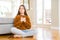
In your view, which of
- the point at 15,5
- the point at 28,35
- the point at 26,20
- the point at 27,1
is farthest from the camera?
the point at 27,1

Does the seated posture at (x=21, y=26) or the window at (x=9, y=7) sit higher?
the window at (x=9, y=7)

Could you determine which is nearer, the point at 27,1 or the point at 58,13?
the point at 58,13

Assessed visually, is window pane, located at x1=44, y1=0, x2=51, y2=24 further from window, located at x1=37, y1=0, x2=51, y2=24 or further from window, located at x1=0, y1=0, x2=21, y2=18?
window, located at x1=0, y1=0, x2=21, y2=18

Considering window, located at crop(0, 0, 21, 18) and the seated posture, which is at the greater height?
window, located at crop(0, 0, 21, 18)

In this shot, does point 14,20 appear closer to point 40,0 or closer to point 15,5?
point 15,5

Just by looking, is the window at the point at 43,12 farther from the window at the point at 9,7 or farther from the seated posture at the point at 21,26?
the seated posture at the point at 21,26

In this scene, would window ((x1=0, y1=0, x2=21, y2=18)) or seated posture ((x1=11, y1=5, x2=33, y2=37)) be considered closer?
seated posture ((x1=11, y1=5, x2=33, y2=37))

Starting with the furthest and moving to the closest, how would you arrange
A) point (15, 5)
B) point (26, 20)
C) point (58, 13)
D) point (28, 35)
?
1. point (58, 13)
2. point (15, 5)
3. point (26, 20)
4. point (28, 35)

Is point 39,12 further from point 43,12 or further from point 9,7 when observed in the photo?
point 9,7

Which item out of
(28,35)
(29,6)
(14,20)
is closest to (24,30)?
(28,35)

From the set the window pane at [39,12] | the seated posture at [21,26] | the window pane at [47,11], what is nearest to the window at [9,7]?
the seated posture at [21,26]

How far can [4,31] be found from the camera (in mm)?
3068

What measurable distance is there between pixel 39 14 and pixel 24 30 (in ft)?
16.3

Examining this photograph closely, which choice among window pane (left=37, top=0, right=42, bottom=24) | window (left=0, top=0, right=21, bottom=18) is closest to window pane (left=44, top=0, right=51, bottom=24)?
window pane (left=37, top=0, right=42, bottom=24)
